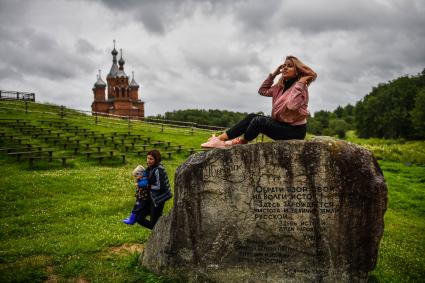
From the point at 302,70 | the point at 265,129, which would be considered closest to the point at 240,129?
the point at 265,129

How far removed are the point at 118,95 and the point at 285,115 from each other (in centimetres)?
9401

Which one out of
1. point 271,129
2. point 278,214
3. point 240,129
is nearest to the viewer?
point 278,214

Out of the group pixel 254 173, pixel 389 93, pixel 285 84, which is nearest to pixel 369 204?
pixel 254 173

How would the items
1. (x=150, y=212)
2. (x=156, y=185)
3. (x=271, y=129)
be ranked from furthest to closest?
(x=150, y=212) → (x=156, y=185) → (x=271, y=129)

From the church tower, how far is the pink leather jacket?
291ft

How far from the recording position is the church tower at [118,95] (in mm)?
93062

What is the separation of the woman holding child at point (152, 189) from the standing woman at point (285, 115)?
5.21 ft

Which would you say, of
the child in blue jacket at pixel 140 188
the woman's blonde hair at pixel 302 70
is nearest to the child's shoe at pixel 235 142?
the woman's blonde hair at pixel 302 70

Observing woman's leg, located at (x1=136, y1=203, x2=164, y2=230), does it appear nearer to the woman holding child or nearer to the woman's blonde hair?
the woman holding child

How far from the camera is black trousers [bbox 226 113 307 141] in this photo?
659 cm

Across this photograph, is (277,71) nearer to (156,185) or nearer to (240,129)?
(240,129)

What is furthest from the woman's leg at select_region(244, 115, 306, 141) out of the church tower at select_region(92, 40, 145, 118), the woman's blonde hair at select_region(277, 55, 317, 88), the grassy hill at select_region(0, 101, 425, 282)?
the church tower at select_region(92, 40, 145, 118)

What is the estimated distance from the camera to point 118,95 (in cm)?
9538

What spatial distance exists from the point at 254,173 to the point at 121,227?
607 cm
